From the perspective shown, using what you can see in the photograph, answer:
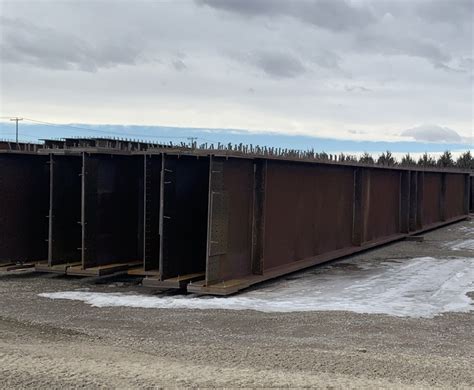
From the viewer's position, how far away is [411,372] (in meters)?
5.56

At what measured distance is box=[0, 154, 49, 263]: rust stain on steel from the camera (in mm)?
12234

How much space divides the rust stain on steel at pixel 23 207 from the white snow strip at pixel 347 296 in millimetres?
2923

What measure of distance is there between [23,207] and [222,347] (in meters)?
7.60

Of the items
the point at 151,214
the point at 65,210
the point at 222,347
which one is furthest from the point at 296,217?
the point at 222,347

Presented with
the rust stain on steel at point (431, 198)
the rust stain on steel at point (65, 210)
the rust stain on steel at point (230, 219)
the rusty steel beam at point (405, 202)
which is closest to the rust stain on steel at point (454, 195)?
the rust stain on steel at point (431, 198)

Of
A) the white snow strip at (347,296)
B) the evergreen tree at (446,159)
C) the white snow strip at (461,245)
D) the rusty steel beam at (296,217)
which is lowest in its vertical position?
the white snow strip at (347,296)

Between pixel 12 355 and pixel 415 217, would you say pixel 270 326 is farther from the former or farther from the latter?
pixel 415 217

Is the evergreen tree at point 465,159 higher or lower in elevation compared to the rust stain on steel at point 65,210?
higher

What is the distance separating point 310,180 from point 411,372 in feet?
25.1

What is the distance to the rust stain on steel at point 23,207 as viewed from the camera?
40.1ft

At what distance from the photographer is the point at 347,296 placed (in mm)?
9773

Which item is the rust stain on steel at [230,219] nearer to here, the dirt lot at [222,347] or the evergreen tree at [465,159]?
the dirt lot at [222,347]

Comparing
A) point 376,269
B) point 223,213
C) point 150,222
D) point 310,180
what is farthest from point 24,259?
point 376,269

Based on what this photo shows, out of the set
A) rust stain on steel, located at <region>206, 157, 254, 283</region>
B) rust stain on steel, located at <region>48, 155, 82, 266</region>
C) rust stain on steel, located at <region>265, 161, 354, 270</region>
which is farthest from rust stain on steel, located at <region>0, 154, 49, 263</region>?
rust stain on steel, located at <region>265, 161, 354, 270</region>
